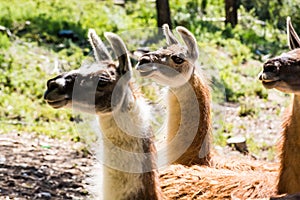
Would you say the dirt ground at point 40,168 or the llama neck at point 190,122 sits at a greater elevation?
the llama neck at point 190,122

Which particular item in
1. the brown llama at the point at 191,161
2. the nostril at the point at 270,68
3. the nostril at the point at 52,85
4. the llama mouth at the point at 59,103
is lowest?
the brown llama at the point at 191,161

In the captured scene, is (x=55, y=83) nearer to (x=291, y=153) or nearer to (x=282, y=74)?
(x=282, y=74)

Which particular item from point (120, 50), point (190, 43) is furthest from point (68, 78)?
point (190, 43)

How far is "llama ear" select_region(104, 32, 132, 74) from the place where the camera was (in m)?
4.24

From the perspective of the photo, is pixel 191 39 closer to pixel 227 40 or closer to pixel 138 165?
pixel 138 165

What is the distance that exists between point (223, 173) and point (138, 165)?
1422 millimetres

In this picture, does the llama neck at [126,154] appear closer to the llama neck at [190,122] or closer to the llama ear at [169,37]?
the llama neck at [190,122]

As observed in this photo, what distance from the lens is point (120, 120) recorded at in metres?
4.31

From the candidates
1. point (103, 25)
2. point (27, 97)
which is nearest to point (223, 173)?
point (27, 97)

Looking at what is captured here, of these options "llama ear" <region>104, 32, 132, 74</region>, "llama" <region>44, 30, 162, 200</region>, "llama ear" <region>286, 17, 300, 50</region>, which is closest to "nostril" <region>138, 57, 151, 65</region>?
"llama ear" <region>286, 17, 300, 50</region>

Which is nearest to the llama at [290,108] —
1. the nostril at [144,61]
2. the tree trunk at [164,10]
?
the nostril at [144,61]

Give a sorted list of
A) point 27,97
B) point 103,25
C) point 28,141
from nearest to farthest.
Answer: point 28,141 → point 27,97 → point 103,25

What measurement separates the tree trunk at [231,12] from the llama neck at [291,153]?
1274cm

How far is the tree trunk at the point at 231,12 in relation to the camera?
17.5m
